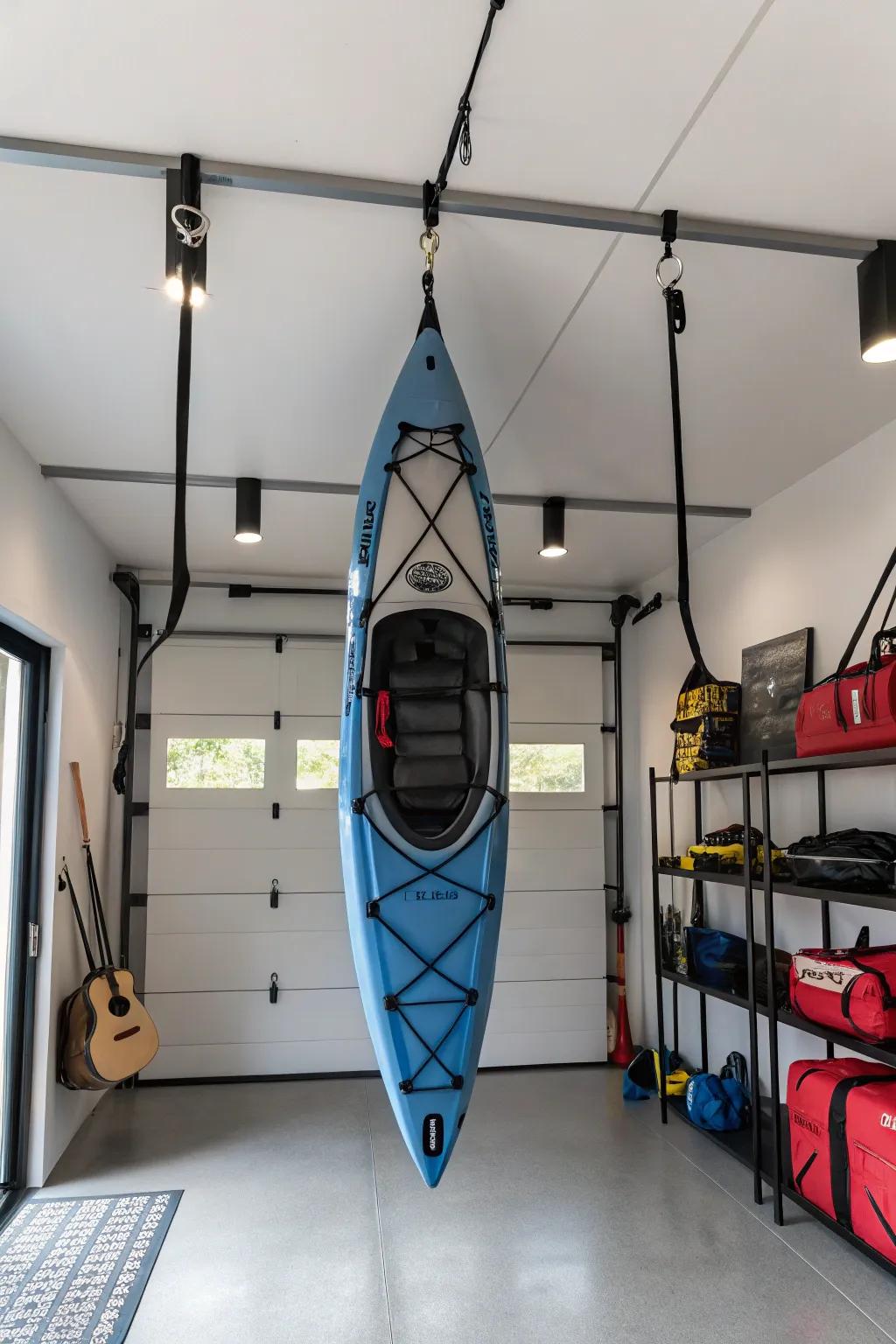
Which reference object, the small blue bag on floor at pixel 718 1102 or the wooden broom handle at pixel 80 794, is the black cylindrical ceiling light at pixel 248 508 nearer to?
the wooden broom handle at pixel 80 794

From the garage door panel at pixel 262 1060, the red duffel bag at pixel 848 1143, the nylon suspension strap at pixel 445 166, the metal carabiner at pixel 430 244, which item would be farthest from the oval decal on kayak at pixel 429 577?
the garage door panel at pixel 262 1060

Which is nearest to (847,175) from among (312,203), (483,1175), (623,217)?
(623,217)

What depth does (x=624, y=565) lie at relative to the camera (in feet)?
16.1

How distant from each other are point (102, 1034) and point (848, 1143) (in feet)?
8.81

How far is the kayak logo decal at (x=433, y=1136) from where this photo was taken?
7.09 feet

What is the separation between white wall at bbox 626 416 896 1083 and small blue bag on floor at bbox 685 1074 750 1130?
0.15 metres

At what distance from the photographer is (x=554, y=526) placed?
3.80m

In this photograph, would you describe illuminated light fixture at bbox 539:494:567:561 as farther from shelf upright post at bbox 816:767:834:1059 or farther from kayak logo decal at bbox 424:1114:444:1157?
kayak logo decal at bbox 424:1114:444:1157

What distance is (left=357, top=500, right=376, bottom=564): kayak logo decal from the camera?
244 cm

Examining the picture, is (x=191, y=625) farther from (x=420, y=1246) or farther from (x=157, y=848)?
(x=420, y=1246)

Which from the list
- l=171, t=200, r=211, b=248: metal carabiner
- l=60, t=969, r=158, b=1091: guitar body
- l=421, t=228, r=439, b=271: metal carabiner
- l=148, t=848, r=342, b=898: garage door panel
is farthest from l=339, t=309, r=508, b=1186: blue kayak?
l=148, t=848, r=342, b=898: garage door panel

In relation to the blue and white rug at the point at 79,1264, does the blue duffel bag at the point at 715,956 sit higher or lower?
higher

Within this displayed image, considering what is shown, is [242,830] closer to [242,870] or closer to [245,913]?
[242,870]

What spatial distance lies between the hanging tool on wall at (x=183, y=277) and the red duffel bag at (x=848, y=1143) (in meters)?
2.26
